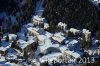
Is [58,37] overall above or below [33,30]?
below

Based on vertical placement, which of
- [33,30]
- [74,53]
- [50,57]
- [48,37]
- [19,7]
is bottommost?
[50,57]

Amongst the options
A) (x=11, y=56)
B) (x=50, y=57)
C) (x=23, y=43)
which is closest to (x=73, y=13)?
(x=23, y=43)

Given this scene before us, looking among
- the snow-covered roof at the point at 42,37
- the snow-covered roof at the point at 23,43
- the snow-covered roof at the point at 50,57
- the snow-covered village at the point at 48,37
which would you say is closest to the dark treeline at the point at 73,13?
the snow-covered village at the point at 48,37

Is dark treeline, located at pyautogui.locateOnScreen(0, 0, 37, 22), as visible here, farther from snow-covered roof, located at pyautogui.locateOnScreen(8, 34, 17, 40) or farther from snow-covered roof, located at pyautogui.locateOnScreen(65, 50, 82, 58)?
snow-covered roof, located at pyautogui.locateOnScreen(65, 50, 82, 58)

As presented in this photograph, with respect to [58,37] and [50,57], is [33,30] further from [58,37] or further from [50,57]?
[50,57]

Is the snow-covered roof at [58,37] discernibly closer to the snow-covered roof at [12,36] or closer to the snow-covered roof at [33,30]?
the snow-covered roof at [33,30]

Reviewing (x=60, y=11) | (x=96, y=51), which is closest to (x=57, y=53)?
(x=96, y=51)

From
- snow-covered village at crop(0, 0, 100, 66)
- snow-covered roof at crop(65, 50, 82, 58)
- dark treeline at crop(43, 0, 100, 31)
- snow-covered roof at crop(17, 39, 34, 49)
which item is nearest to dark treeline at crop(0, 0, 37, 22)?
snow-covered village at crop(0, 0, 100, 66)

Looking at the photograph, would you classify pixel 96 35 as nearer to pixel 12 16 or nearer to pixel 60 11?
pixel 60 11

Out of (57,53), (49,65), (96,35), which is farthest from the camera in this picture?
(96,35)
